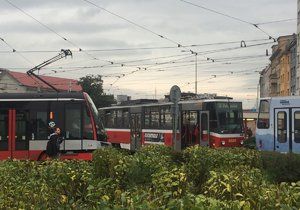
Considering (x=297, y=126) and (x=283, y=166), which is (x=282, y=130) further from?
(x=283, y=166)

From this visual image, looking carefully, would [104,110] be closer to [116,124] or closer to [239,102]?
[116,124]

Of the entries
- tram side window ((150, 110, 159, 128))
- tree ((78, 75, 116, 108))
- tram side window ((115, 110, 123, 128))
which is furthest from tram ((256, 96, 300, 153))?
tree ((78, 75, 116, 108))

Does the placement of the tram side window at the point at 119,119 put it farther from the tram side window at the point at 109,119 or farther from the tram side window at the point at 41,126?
the tram side window at the point at 41,126

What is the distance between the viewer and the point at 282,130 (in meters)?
21.0

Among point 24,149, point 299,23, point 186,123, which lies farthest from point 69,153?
point 299,23

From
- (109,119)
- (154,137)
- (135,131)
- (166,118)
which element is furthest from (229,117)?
(109,119)

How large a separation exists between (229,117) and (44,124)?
31.5 ft

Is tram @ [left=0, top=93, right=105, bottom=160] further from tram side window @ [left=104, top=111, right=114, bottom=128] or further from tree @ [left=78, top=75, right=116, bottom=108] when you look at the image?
tree @ [left=78, top=75, right=116, bottom=108]

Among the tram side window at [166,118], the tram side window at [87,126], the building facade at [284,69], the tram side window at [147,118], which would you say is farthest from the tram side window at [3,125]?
the building facade at [284,69]

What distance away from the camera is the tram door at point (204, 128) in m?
25.1

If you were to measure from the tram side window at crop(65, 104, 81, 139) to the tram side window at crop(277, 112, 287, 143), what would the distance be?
8.05 m

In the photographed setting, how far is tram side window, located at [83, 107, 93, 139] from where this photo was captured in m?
20.0

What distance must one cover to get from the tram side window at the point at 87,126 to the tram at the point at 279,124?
7277mm

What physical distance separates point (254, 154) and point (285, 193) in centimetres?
768
